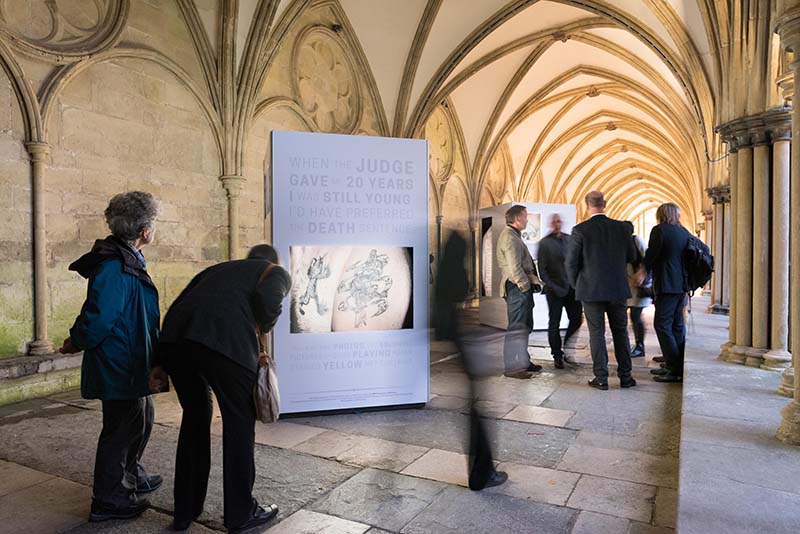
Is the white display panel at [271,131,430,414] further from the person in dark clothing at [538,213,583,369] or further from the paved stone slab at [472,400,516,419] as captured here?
the person in dark clothing at [538,213,583,369]

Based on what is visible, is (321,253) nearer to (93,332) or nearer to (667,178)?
(93,332)

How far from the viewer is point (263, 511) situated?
246 centimetres

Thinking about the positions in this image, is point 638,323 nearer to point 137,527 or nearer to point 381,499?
point 381,499

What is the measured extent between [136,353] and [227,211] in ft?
18.4

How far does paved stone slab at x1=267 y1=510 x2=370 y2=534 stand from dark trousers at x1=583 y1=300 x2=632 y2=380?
9.98ft

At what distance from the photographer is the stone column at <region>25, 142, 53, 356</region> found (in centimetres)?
537

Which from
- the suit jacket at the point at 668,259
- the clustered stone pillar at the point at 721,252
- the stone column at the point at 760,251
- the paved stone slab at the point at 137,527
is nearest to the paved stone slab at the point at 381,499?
the paved stone slab at the point at 137,527

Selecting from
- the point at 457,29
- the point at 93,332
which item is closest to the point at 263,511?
the point at 93,332

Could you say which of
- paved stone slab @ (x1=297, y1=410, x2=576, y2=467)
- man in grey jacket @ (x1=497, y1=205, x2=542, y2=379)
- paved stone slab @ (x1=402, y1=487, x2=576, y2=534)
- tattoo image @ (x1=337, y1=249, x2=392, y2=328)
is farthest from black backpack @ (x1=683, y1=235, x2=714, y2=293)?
paved stone slab @ (x1=402, y1=487, x2=576, y2=534)

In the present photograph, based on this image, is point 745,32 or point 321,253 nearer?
point 321,253

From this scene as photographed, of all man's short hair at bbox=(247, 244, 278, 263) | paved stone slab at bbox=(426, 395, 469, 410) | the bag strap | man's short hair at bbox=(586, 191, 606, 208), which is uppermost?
man's short hair at bbox=(586, 191, 606, 208)

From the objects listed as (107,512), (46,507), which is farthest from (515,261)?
(46,507)

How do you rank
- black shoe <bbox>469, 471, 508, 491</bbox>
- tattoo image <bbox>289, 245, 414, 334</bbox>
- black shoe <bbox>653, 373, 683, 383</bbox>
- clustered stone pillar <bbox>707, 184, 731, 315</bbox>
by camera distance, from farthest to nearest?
clustered stone pillar <bbox>707, 184, 731, 315</bbox>
black shoe <bbox>653, 373, 683, 383</bbox>
tattoo image <bbox>289, 245, 414, 334</bbox>
black shoe <bbox>469, 471, 508, 491</bbox>

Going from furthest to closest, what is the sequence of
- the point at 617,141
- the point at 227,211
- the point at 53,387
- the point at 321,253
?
the point at 617,141 < the point at 227,211 < the point at 53,387 < the point at 321,253
